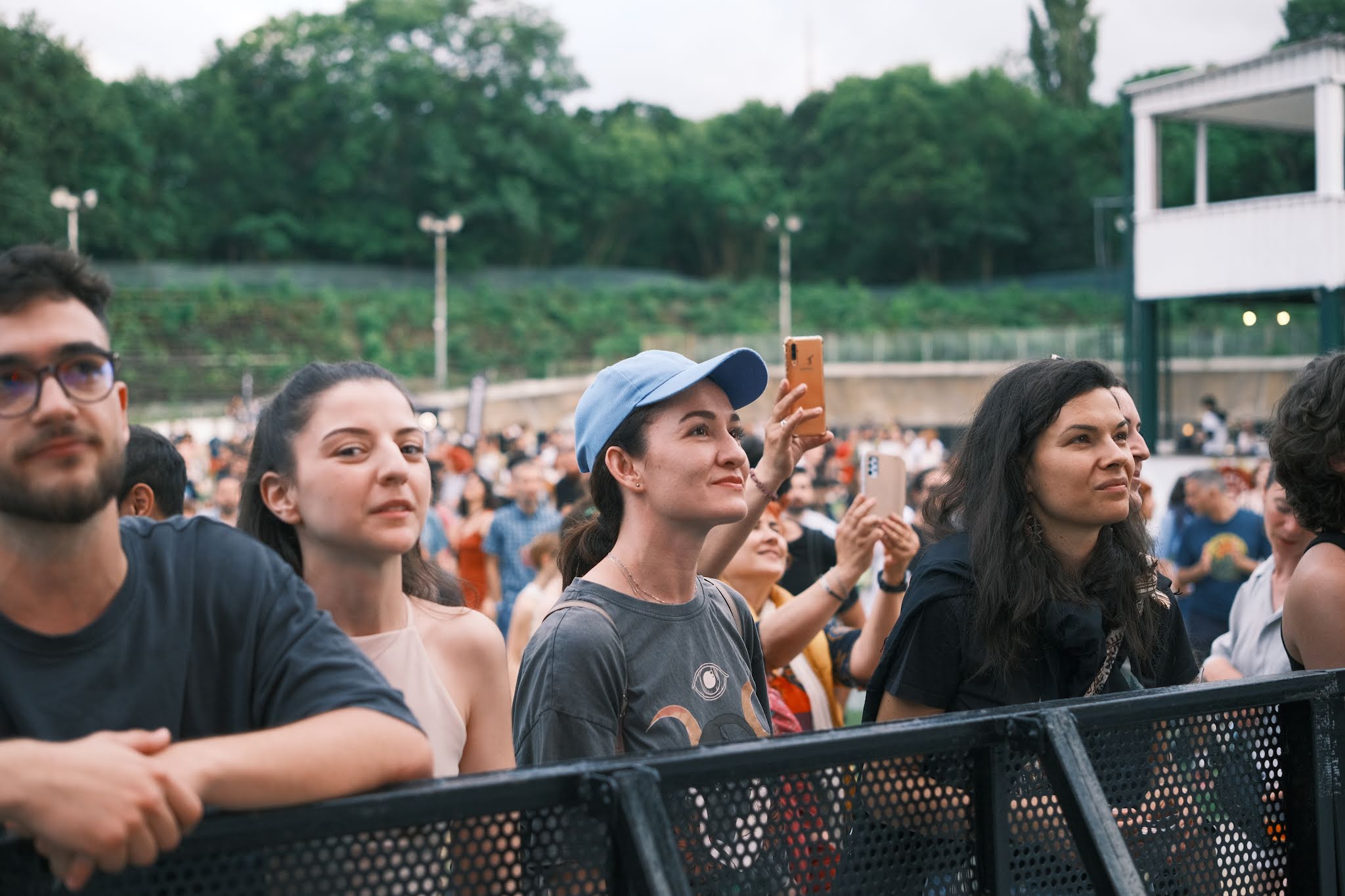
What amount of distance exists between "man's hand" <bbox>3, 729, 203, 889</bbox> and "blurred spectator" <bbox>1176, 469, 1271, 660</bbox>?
7005 mm

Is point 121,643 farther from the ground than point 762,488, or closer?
closer

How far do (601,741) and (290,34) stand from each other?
8457cm

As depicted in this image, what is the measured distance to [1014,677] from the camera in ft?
9.25

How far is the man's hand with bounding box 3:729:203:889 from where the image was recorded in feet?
4.81

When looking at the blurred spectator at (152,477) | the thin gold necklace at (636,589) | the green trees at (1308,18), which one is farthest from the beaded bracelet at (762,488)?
the green trees at (1308,18)

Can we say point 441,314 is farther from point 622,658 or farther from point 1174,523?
point 622,658

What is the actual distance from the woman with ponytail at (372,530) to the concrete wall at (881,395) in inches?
1797

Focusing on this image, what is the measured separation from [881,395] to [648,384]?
5254 centimetres

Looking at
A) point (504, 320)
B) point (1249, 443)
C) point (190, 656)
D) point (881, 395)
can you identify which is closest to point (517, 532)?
point (190, 656)

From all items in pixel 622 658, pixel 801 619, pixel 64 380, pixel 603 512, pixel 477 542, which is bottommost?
pixel 477 542

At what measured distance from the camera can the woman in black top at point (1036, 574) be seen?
283cm

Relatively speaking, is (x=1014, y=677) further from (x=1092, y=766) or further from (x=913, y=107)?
(x=913, y=107)

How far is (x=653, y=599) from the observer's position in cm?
283

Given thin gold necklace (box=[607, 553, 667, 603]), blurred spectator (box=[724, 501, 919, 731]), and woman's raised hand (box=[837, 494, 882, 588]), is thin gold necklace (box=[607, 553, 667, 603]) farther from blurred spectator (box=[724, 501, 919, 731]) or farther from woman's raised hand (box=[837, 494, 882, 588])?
woman's raised hand (box=[837, 494, 882, 588])
